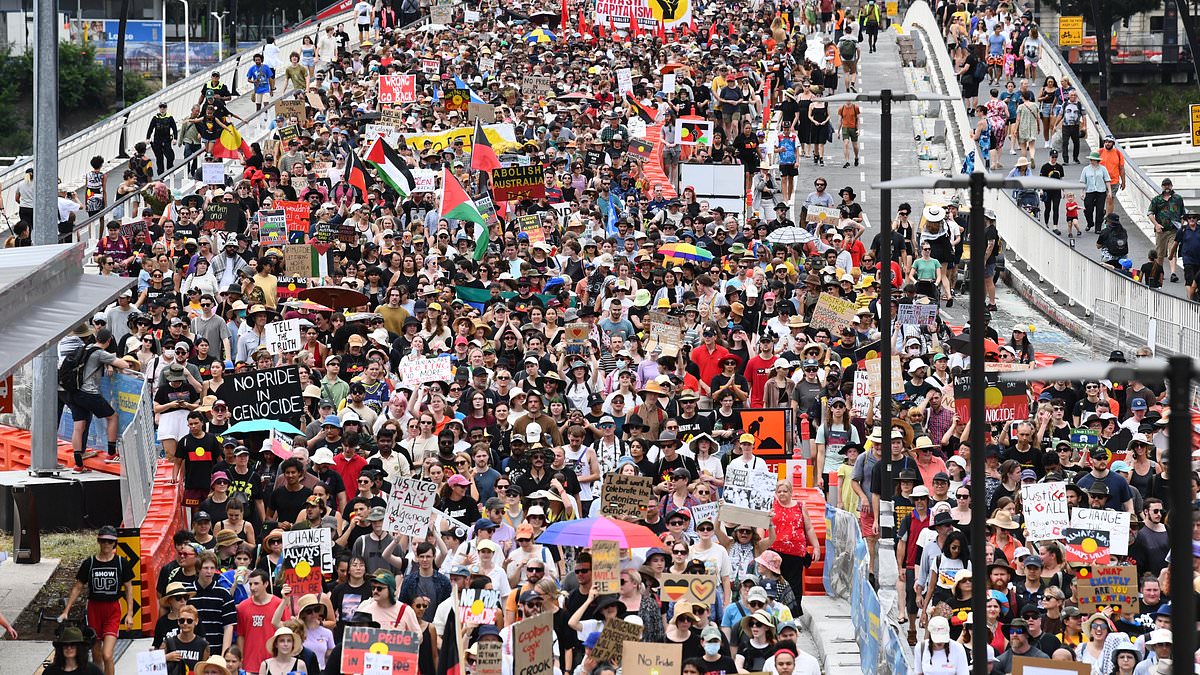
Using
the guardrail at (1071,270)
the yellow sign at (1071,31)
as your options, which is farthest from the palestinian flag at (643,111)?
the yellow sign at (1071,31)

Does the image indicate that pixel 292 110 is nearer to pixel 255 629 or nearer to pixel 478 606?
pixel 255 629

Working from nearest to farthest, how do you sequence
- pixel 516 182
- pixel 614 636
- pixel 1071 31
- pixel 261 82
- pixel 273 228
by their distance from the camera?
pixel 614 636 → pixel 273 228 → pixel 516 182 → pixel 261 82 → pixel 1071 31

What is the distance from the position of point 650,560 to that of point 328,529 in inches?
91.1

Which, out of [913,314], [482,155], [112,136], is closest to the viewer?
[913,314]

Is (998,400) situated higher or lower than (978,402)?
lower

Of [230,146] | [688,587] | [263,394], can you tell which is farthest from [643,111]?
[688,587]

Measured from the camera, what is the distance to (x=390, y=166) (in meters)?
28.9

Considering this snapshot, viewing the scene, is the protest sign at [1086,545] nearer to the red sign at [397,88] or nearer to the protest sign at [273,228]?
the protest sign at [273,228]

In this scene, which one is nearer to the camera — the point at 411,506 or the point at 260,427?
the point at 411,506

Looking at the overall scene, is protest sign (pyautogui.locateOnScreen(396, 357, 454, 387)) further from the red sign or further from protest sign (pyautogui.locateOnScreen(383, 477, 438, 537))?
the red sign

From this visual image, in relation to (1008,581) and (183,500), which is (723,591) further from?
(183,500)

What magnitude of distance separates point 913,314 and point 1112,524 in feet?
25.4

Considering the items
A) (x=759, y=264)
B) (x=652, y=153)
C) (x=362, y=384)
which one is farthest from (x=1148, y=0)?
(x=362, y=384)

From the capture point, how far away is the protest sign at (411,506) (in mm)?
15680
